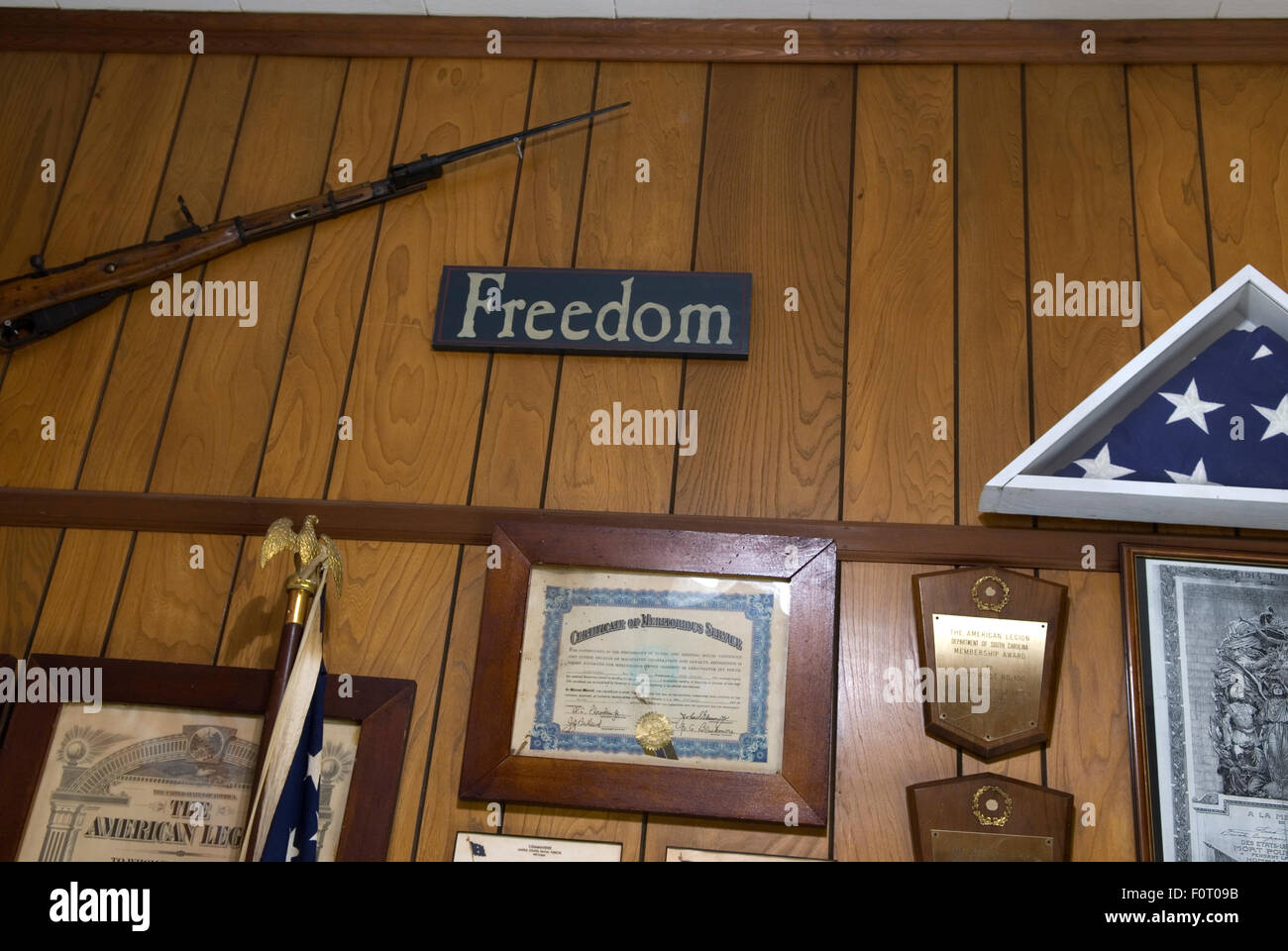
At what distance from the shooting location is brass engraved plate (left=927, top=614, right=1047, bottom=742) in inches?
80.4

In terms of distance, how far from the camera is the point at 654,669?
2152 millimetres

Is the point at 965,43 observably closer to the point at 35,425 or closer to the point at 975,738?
the point at 975,738

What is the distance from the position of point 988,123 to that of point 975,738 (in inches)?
56.0

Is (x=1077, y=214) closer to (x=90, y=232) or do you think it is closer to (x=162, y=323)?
(x=162, y=323)

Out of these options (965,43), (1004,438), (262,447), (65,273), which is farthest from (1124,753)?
(65,273)

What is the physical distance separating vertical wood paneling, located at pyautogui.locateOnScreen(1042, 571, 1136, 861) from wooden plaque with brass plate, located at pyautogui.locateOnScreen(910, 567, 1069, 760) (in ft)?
0.13

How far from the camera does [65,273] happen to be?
257cm

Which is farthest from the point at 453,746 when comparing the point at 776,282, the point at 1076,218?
the point at 1076,218

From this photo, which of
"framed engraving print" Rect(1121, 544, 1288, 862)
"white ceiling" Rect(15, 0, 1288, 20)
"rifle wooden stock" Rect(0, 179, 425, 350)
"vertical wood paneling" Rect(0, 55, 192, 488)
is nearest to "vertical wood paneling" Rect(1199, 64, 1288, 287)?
"white ceiling" Rect(15, 0, 1288, 20)

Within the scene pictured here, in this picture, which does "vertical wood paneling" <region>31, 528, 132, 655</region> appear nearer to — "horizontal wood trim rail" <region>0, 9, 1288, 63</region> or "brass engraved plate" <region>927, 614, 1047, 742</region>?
"horizontal wood trim rail" <region>0, 9, 1288, 63</region>

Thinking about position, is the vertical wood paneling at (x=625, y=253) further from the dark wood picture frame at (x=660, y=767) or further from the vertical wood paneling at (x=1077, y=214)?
the vertical wood paneling at (x=1077, y=214)

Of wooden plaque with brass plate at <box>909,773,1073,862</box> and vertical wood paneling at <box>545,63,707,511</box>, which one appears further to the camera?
vertical wood paneling at <box>545,63,707,511</box>

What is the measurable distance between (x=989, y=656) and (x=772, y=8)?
5.32 feet

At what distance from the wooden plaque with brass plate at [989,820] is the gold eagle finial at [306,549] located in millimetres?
1111
